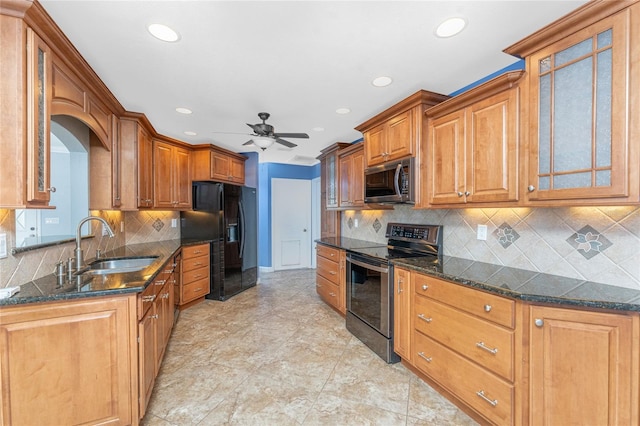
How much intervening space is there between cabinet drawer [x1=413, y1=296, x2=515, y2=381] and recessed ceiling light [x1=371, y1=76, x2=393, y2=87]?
1.75 metres

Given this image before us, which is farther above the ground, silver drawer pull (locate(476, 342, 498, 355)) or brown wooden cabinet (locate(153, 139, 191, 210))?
brown wooden cabinet (locate(153, 139, 191, 210))

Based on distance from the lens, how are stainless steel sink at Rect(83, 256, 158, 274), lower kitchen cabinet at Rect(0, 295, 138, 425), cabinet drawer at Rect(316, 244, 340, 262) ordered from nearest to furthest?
lower kitchen cabinet at Rect(0, 295, 138, 425)
stainless steel sink at Rect(83, 256, 158, 274)
cabinet drawer at Rect(316, 244, 340, 262)

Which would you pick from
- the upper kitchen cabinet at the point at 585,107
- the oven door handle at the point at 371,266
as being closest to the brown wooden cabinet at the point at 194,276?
the oven door handle at the point at 371,266

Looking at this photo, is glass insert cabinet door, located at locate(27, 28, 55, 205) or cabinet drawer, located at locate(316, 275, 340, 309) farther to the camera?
cabinet drawer, located at locate(316, 275, 340, 309)

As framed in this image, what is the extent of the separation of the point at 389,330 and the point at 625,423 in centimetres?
141

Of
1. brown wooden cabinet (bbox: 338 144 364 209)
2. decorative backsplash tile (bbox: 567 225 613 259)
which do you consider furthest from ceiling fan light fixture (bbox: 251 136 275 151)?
decorative backsplash tile (bbox: 567 225 613 259)

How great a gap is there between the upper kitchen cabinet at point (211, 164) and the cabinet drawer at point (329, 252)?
1964 millimetres

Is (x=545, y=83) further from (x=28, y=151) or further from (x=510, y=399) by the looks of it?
(x=28, y=151)

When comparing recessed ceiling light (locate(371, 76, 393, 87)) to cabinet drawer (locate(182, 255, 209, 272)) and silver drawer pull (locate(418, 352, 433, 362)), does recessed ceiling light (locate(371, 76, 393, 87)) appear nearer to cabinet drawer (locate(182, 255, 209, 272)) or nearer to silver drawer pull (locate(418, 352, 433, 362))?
silver drawer pull (locate(418, 352, 433, 362))

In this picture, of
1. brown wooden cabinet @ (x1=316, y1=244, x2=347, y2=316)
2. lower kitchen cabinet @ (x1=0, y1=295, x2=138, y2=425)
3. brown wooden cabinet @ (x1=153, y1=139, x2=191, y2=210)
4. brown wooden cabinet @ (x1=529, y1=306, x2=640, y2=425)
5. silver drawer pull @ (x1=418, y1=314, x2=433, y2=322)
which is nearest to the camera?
brown wooden cabinet @ (x1=529, y1=306, x2=640, y2=425)

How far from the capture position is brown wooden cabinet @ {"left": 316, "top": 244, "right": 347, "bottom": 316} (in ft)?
10.9

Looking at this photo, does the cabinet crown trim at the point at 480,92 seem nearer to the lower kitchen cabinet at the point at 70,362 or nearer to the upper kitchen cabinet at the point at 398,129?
the upper kitchen cabinet at the point at 398,129

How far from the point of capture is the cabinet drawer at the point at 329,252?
342 centimetres

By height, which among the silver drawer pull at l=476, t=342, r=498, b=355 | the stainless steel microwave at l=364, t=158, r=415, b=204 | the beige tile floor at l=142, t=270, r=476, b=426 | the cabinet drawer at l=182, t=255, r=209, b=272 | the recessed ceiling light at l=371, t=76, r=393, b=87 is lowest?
the beige tile floor at l=142, t=270, r=476, b=426
